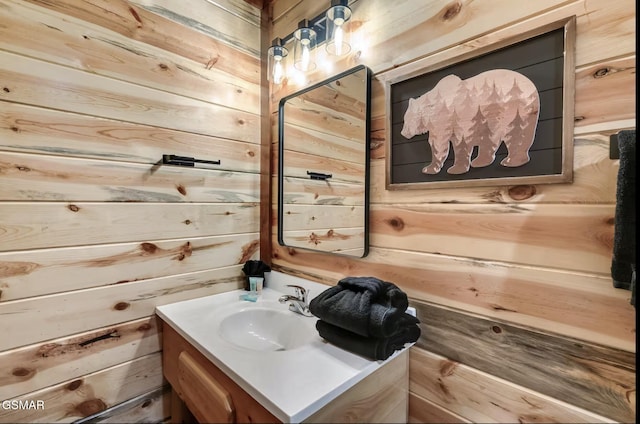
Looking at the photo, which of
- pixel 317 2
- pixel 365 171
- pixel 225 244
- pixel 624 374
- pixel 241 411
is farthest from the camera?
pixel 225 244

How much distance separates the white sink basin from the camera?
111cm

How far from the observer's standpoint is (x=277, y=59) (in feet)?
4.70

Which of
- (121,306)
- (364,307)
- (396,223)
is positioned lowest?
(121,306)

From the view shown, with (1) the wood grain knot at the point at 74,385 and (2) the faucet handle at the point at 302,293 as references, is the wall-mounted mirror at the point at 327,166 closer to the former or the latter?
(2) the faucet handle at the point at 302,293

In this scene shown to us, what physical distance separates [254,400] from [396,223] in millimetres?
687

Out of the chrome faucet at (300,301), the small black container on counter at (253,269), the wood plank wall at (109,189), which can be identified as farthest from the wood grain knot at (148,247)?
the chrome faucet at (300,301)

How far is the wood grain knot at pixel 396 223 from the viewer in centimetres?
101

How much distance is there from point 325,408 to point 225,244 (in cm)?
93

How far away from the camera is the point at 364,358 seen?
0.81m

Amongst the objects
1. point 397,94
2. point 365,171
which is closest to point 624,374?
point 365,171

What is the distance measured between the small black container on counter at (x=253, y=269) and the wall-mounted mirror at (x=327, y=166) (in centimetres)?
16

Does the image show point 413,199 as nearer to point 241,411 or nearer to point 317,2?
point 241,411
